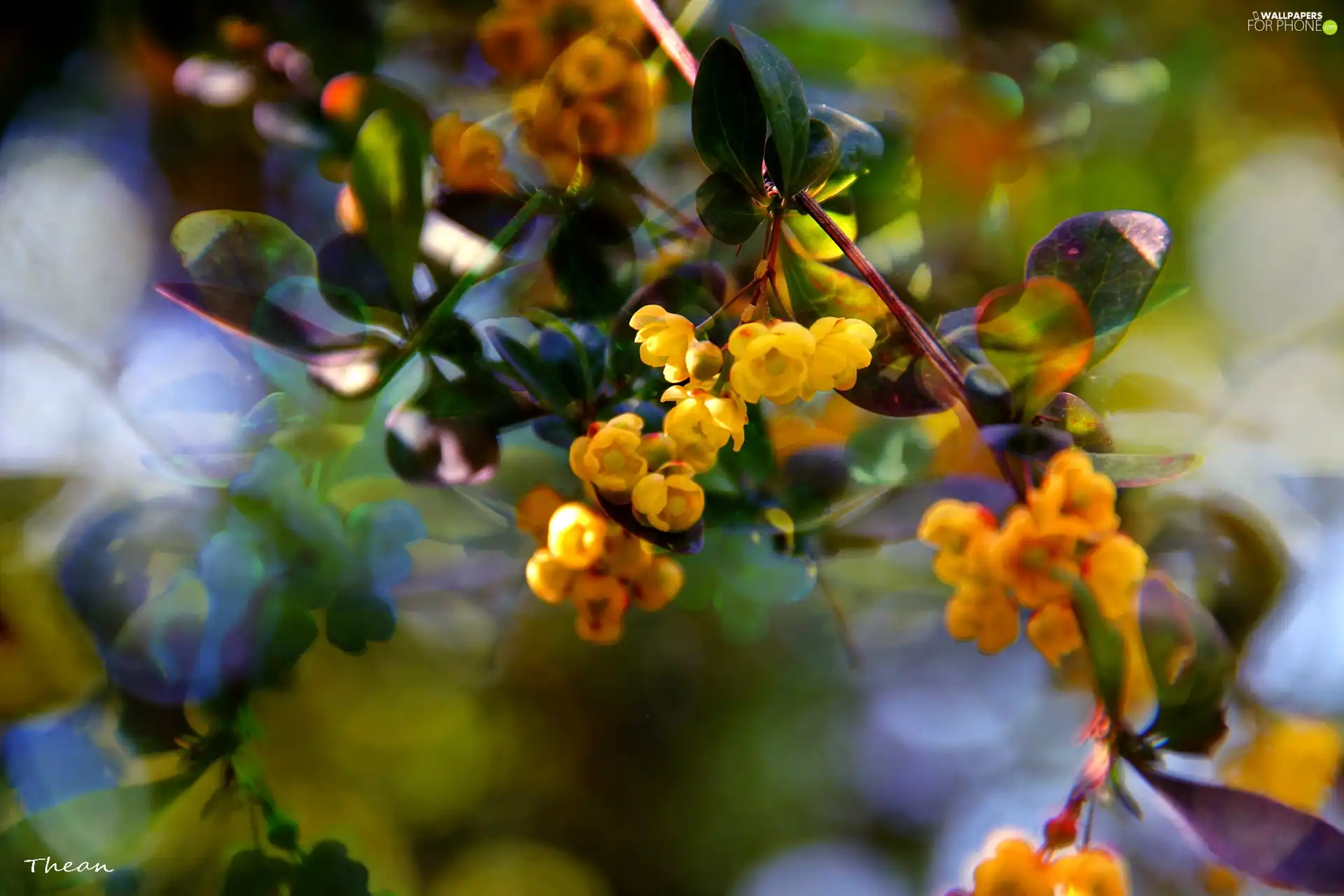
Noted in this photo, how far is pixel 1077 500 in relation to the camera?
15.5 inches

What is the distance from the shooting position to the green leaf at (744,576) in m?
0.58

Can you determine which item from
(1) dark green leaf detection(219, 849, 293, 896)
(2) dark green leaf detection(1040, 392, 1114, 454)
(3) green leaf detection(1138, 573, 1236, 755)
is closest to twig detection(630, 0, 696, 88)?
(2) dark green leaf detection(1040, 392, 1114, 454)

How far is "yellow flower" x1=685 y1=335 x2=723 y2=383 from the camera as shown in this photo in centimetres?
37

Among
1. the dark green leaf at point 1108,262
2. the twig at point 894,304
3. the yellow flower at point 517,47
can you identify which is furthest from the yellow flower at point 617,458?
the yellow flower at point 517,47

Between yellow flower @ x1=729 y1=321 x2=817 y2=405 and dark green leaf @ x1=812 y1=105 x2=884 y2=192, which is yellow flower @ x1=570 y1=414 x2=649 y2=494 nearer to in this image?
yellow flower @ x1=729 y1=321 x2=817 y2=405

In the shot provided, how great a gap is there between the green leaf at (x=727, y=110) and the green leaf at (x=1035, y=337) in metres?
0.15

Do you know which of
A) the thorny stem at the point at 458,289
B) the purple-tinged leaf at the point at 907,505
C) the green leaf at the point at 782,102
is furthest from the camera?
the purple-tinged leaf at the point at 907,505

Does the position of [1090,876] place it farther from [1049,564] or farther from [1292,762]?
[1292,762]

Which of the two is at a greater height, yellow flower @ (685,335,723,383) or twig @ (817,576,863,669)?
yellow flower @ (685,335,723,383)

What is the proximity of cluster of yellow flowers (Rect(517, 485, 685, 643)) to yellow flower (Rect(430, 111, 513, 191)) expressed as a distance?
0.65ft

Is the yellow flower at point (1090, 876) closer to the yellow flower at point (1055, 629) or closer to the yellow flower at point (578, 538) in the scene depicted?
the yellow flower at point (1055, 629)

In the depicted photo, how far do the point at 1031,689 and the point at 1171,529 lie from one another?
18 centimetres

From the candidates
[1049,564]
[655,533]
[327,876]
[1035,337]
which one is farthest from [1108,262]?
[327,876]

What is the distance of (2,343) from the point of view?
70 cm
